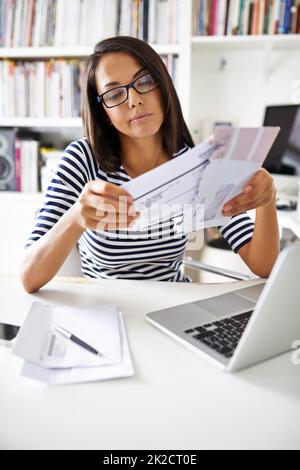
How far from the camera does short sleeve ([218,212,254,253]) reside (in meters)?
1.13

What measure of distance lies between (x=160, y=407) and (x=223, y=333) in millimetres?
216

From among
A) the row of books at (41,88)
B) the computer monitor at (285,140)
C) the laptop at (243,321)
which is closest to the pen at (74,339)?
the laptop at (243,321)

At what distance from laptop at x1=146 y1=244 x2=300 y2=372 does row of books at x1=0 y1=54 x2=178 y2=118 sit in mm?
1698

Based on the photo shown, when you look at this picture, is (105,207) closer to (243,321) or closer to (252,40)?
(243,321)

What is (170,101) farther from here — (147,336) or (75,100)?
(75,100)

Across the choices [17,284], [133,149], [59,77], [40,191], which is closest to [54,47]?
[59,77]

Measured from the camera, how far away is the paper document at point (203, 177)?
66cm

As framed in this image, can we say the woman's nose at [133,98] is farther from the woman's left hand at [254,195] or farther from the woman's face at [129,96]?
the woman's left hand at [254,195]

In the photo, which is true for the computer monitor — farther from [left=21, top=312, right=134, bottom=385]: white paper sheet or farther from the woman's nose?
[left=21, top=312, right=134, bottom=385]: white paper sheet

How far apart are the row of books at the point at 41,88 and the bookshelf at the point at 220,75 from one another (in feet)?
0.14

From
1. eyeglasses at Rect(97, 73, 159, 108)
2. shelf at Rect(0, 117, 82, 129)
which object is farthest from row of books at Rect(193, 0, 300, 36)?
eyeglasses at Rect(97, 73, 159, 108)

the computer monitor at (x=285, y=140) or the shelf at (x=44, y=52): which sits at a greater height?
the shelf at (x=44, y=52)

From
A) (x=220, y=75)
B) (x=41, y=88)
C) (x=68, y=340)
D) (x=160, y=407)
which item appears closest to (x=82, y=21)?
(x=41, y=88)

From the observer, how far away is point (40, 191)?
7.79ft
